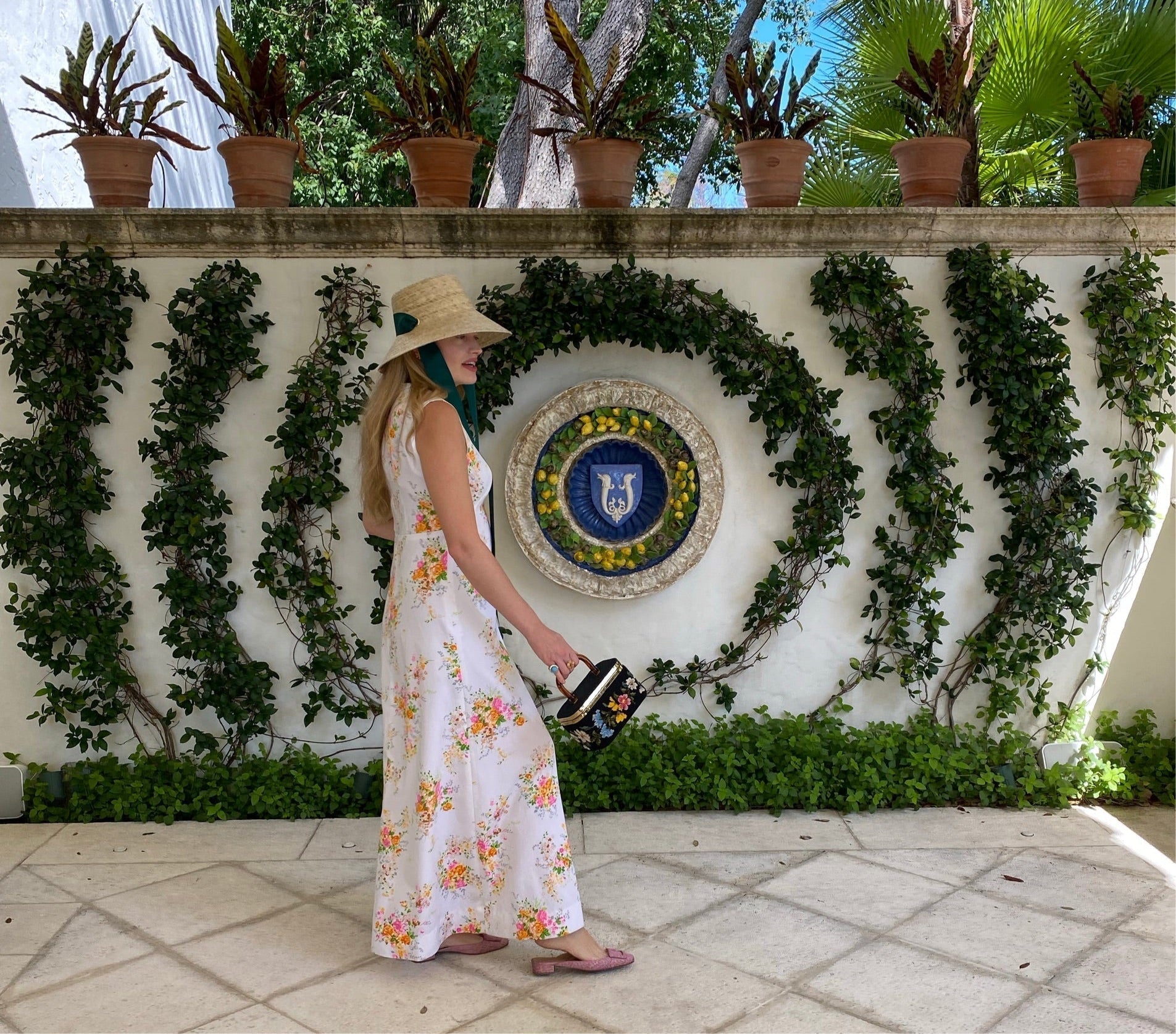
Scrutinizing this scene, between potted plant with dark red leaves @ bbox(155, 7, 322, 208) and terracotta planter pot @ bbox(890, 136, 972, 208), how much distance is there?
2.05 m

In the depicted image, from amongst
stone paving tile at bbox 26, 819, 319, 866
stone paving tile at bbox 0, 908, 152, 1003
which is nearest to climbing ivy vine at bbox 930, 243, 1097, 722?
stone paving tile at bbox 26, 819, 319, 866

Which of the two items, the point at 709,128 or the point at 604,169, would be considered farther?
the point at 709,128

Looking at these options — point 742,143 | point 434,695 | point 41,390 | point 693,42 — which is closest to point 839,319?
point 742,143

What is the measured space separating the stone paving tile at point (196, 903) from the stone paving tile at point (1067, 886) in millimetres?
2012

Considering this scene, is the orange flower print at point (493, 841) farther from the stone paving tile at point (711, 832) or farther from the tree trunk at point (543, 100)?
the tree trunk at point (543, 100)

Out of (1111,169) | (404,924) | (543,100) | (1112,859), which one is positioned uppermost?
(543,100)

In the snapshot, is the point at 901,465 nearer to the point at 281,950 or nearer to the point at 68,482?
the point at 281,950

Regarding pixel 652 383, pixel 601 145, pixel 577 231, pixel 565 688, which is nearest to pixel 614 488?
pixel 652 383

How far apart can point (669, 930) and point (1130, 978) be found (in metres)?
1.09

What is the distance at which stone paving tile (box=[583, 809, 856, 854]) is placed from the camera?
11.4ft

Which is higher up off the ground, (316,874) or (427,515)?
(427,515)

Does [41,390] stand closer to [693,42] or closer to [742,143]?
[742,143]

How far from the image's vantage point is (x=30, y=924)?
2949mm

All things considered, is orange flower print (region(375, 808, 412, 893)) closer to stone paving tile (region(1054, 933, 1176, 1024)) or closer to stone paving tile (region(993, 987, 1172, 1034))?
stone paving tile (region(993, 987, 1172, 1034))
